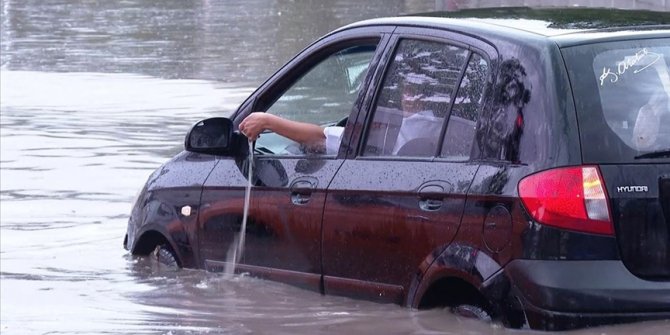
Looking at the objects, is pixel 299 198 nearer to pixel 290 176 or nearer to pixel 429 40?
A: pixel 290 176

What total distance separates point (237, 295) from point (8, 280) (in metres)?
2.30

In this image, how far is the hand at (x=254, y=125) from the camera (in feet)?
22.6

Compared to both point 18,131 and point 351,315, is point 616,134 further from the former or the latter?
point 18,131

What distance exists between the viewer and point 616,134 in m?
5.31

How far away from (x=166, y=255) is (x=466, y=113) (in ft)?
8.62

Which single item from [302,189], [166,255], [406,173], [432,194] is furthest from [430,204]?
[166,255]

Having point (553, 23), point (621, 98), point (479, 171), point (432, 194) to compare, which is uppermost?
point (553, 23)

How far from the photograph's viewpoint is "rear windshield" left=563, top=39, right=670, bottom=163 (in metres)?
5.29

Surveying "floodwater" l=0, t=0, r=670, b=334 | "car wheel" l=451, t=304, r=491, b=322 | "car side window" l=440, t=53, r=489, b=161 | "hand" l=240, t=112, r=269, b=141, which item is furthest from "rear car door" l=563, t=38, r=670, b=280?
"hand" l=240, t=112, r=269, b=141

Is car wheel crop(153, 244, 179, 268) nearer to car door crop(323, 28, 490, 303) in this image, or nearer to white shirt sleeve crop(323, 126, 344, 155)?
white shirt sleeve crop(323, 126, 344, 155)

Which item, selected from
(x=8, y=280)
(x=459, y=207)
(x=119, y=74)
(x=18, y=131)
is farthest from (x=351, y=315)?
(x=119, y=74)

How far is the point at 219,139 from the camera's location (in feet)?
23.2
